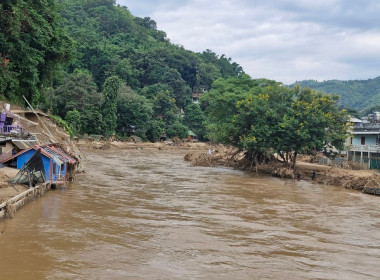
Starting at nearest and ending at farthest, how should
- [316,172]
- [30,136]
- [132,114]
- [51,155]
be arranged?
[51,155], [30,136], [316,172], [132,114]

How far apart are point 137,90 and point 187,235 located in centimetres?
7375

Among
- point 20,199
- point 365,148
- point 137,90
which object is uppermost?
point 137,90

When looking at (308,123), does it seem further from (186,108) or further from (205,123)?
(186,108)

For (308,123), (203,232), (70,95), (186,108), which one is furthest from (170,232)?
(186,108)

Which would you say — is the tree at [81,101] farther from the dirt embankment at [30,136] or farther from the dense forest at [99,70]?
the dirt embankment at [30,136]

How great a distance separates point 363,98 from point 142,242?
154 m

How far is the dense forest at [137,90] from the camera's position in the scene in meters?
30.4

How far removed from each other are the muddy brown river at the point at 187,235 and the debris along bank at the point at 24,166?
62 centimetres

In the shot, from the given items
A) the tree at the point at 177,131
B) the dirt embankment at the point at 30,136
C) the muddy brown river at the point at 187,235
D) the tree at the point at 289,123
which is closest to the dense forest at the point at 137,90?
the tree at the point at 289,123

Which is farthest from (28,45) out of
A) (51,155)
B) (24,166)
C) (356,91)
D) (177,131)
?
(356,91)

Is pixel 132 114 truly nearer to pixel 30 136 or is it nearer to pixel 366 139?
pixel 366 139

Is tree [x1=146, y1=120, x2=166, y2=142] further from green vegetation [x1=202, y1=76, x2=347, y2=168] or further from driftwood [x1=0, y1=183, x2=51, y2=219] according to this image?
driftwood [x1=0, y1=183, x2=51, y2=219]

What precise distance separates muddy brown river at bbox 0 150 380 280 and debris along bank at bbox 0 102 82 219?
0.62 metres

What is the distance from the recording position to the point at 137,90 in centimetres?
8500
